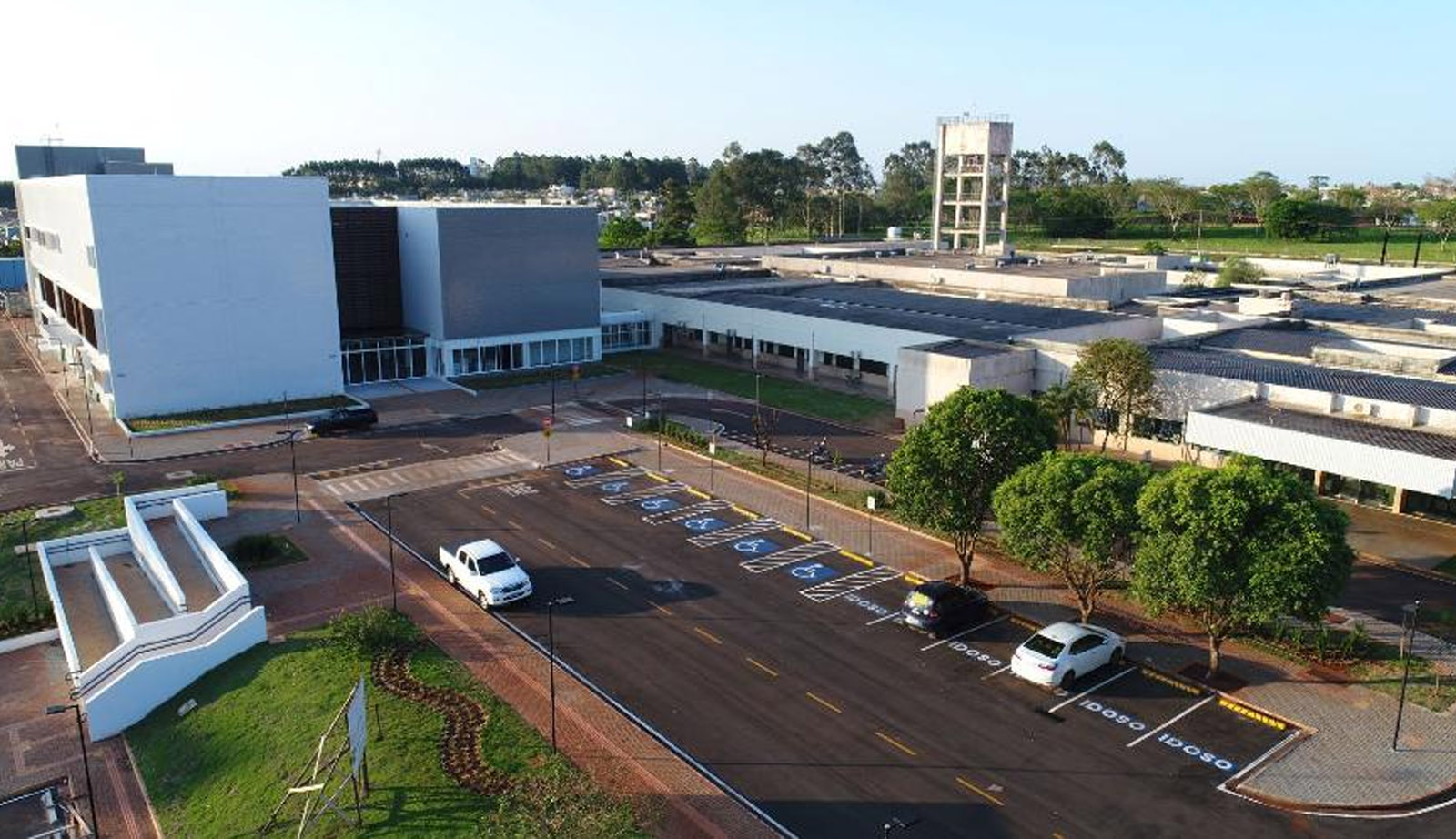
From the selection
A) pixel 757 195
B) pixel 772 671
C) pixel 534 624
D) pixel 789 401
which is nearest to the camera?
pixel 772 671

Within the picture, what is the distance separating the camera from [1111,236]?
6368 inches

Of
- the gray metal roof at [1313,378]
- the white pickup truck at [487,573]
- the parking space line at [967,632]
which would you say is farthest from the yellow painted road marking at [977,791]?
the gray metal roof at [1313,378]

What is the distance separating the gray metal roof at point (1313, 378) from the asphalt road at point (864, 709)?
23.6 meters

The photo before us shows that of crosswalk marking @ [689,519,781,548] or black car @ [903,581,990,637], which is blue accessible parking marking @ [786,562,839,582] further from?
black car @ [903,581,990,637]

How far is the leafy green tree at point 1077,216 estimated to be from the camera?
153750 millimetres

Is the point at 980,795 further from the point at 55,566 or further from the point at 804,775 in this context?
the point at 55,566

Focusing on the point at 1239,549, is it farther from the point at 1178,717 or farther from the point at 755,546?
the point at 755,546

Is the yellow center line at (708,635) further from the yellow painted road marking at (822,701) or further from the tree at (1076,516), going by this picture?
the tree at (1076,516)

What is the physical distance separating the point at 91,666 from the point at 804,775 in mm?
20253

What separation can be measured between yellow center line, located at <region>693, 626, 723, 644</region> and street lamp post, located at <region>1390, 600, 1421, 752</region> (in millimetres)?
17231

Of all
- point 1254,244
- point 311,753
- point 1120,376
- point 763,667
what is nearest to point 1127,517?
point 763,667

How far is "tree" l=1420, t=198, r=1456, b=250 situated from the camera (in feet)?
477

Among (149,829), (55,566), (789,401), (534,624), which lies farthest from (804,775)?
(789,401)

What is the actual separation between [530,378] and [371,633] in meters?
42.1
